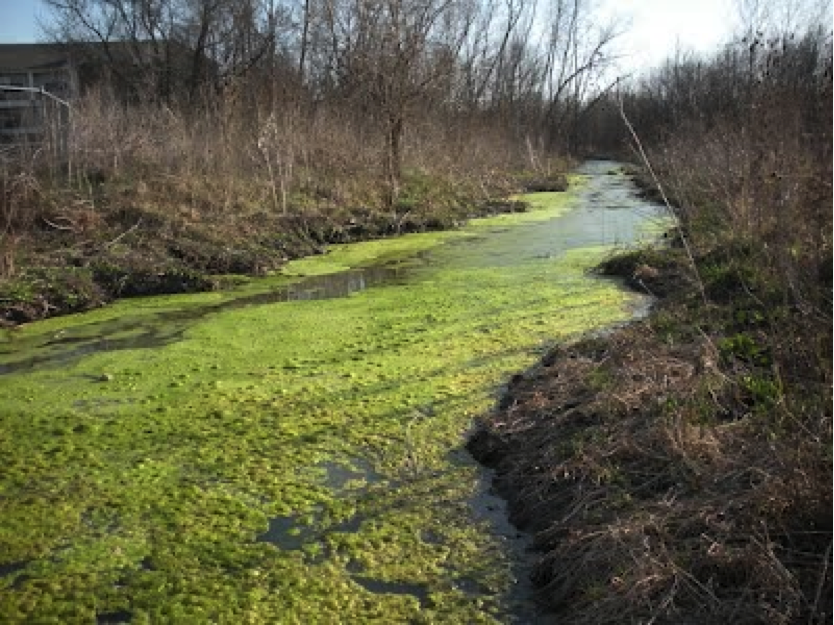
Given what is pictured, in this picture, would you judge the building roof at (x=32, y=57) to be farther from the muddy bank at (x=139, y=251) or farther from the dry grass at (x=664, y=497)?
the dry grass at (x=664, y=497)

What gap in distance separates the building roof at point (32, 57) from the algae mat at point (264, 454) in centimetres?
2677

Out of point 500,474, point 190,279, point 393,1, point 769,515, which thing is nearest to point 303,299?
point 190,279

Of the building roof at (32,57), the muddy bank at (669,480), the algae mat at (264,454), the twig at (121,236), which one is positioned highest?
the building roof at (32,57)

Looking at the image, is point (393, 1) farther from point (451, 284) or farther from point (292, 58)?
point (292, 58)

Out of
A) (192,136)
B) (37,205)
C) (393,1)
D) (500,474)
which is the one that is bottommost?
(500,474)

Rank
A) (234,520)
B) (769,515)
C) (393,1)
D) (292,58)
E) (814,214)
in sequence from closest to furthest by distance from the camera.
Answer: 1. (814,214)
2. (769,515)
3. (234,520)
4. (393,1)
5. (292,58)

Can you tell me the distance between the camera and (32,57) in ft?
106

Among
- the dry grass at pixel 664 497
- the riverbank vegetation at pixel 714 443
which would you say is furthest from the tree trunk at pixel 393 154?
the dry grass at pixel 664 497

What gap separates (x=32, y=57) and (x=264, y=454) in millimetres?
33965

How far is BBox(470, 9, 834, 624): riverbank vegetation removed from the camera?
223cm

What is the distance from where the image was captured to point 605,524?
2.83m

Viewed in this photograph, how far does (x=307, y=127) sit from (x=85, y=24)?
20094mm

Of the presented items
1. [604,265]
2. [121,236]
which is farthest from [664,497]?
[121,236]

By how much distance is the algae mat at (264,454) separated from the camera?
2689 mm
